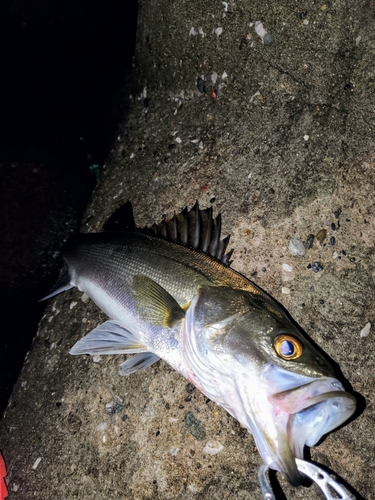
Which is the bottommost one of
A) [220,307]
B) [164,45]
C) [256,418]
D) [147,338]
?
[147,338]

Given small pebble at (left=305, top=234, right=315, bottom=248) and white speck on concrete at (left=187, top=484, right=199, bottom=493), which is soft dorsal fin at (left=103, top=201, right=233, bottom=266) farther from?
white speck on concrete at (left=187, top=484, right=199, bottom=493)

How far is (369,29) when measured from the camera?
2775 millimetres

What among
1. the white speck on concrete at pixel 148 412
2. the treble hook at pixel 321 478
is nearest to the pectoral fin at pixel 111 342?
the white speck on concrete at pixel 148 412

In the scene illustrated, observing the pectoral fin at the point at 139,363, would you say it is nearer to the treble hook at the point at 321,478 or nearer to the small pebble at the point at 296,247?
the treble hook at the point at 321,478

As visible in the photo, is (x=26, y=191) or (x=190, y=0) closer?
(x=190, y=0)

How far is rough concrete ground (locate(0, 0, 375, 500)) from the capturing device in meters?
2.53

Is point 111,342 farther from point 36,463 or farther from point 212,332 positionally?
point 36,463

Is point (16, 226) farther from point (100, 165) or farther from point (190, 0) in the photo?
point (190, 0)

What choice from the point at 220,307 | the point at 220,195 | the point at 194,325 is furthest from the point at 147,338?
the point at 220,195

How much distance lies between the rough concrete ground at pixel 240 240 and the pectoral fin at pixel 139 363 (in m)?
A: 0.24

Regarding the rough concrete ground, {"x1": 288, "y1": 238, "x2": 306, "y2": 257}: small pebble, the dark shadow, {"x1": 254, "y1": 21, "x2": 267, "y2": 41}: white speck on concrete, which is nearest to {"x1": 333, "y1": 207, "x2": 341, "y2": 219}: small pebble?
the rough concrete ground

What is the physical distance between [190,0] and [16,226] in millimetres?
2764

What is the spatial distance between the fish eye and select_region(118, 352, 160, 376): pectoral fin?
0.90 m

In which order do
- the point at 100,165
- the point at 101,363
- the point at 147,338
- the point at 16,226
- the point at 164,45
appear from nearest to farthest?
the point at 147,338 < the point at 101,363 < the point at 164,45 < the point at 16,226 < the point at 100,165
